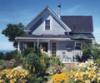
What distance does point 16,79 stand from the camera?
12906 mm

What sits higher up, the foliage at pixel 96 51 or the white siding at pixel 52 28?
A: the white siding at pixel 52 28

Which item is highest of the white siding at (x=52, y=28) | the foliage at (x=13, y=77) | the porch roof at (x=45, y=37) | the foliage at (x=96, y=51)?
the white siding at (x=52, y=28)

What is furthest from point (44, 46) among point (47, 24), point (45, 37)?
point (47, 24)

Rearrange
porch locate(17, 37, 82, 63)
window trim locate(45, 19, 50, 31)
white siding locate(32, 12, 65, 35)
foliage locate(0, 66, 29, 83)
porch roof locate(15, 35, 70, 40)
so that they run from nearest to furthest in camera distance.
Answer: foliage locate(0, 66, 29, 83), porch roof locate(15, 35, 70, 40), porch locate(17, 37, 82, 63), white siding locate(32, 12, 65, 35), window trim locate(45, 19, 50, 31)

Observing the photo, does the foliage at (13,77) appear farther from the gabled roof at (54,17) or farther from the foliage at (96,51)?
the gabled roof at (54,17)

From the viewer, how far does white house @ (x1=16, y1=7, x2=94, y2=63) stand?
38.1 m

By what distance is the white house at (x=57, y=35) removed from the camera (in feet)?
125

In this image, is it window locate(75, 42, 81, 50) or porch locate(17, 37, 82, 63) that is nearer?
→ porch locate(17, 37, 82, 63)

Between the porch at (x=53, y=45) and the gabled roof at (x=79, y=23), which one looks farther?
the gabled roof at (x=79, y=23)

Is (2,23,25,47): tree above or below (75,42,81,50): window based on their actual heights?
above

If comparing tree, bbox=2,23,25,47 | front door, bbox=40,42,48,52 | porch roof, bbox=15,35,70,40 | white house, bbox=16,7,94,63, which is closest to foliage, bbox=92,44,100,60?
white house, bbox=16,7,94,63

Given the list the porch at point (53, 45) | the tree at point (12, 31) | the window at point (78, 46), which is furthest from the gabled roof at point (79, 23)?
the tree at point (12, 31)

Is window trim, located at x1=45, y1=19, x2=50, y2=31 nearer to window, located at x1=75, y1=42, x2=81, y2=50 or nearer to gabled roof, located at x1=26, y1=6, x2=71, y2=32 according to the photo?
gabled roof, located at x1=26, y1=6, x2=71, y2=32

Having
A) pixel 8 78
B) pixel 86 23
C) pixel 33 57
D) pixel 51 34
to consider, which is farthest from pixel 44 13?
pixel 8 78
